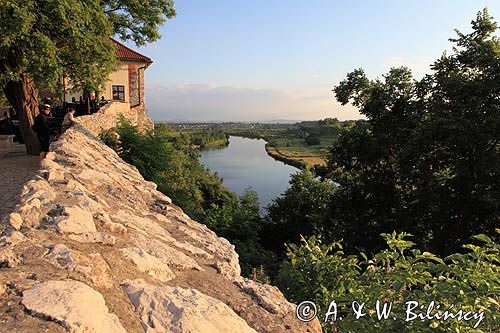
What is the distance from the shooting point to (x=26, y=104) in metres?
→ 12.1

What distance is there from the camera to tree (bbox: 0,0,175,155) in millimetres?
9281

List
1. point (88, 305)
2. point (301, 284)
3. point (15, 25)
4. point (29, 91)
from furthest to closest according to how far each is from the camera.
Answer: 1. point (29, 91)
2. point (15, 25)
3. point (301, 284)
4. point (88, 305)

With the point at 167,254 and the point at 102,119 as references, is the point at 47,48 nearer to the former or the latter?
the point at 102,119

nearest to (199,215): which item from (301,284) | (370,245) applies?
(370,245)

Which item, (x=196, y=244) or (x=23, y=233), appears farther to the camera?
(x=196, y=244)

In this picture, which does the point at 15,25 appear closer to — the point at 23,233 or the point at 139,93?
the point at 23,233

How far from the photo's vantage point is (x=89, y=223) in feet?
8.82

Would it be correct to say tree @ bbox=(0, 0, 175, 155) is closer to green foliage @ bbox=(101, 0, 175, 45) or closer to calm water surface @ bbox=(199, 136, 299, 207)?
green foliage @ bbox=(101, 0, 175, 45)

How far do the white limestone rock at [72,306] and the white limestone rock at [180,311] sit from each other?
215 millimetres

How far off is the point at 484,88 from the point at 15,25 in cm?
1318

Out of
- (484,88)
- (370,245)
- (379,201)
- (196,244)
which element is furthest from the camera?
(379,201)

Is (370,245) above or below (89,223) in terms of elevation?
below

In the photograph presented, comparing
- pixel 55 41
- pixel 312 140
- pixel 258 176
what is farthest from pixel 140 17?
pixel 312 140

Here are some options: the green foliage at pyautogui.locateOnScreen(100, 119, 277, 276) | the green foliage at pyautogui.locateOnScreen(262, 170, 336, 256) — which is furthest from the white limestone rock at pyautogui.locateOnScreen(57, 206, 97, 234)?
the green foliage at pyautogui.locateOnScreen(262, 170, 336, 256)
